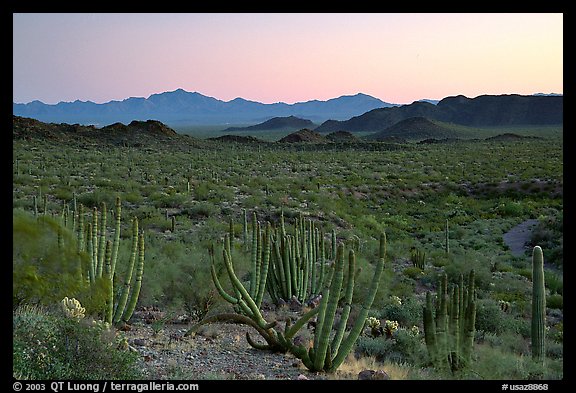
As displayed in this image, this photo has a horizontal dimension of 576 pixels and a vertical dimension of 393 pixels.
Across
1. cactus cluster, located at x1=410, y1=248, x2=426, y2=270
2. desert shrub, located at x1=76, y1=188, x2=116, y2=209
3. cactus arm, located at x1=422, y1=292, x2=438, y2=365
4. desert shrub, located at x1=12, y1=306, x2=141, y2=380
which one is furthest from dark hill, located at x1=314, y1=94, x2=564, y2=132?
desert shrub, located at x1=12, y1=306, x2=141, y2=380

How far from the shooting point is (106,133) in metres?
67.5

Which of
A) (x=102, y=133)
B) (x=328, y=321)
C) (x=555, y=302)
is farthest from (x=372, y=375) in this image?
(x=102, y=133)

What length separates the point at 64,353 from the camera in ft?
17.8

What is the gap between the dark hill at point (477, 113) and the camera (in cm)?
14112

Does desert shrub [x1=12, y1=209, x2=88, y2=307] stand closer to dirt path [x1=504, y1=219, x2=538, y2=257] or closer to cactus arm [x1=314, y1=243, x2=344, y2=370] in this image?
cactus arm [x1=314, y1=243, x2=344, y2=370]

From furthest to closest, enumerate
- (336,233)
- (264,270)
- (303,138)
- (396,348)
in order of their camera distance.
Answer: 1. (303,138)
2. (336,233)
3. (264,270)
4. (396,348)

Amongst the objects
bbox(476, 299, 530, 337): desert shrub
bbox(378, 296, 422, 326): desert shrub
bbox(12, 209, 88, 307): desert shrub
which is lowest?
bbox(476, 299, 530, 337): desert shrub

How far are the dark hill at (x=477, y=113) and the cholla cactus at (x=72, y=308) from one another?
14613 centimetres

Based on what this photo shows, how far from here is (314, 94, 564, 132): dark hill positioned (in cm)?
14112

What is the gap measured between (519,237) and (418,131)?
334 ft

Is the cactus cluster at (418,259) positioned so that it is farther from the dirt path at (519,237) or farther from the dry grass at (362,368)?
the dry grass at (362,368)

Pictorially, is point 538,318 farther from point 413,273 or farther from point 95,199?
point 95,199

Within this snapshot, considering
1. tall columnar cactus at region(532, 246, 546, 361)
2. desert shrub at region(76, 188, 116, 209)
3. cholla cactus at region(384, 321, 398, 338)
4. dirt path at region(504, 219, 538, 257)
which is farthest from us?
desert shrub at region(76, 188, 116, 209)

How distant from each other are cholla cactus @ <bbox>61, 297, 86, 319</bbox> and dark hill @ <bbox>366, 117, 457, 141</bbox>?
108m
